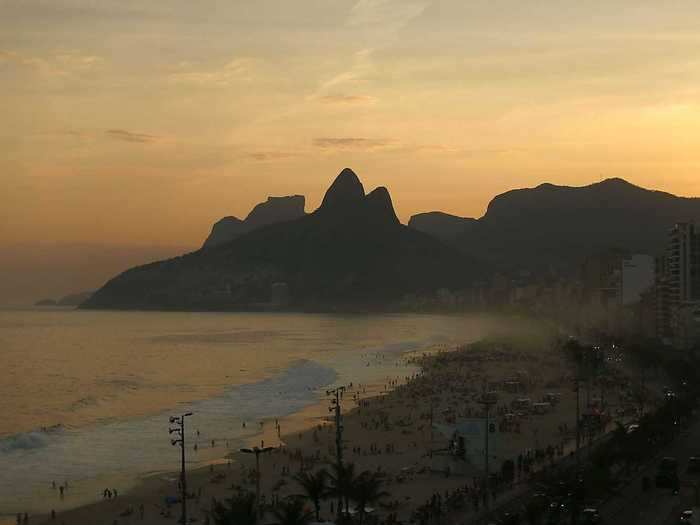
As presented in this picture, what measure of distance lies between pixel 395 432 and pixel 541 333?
315 feet

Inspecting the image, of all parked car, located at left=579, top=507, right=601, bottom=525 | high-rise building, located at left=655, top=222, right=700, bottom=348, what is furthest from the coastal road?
high-rise building, located at left=655, top=222, right=700, bottom=348

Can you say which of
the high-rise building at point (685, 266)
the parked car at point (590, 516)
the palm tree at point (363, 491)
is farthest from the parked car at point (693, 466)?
the high-rise building at point (685, 266)

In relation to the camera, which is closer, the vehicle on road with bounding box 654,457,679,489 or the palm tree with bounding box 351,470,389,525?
the palm tree with bounding box 351,470,389,525

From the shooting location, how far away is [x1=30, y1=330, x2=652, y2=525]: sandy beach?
32594 mm

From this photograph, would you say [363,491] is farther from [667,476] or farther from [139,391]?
[139,391]

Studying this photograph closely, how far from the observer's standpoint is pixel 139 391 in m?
71.6

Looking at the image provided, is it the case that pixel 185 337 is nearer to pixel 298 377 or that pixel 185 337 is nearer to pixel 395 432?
pixel 298 377

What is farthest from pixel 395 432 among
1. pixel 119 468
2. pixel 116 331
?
pixel 116 331

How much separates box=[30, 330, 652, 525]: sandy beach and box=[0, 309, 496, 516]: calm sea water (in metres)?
2.26

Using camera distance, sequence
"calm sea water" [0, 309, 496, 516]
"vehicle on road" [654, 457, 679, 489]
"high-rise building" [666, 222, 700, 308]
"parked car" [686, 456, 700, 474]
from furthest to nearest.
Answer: "high-rise building" [666, 222, 700, 308] < "calm sea water" [0, 309, 496, 516] < "parked car" [686, 456, 700, 474] < "vehicle on road" [654, 457, 679, 489]

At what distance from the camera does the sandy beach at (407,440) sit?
32.6 metres

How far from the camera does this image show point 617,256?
163 meters

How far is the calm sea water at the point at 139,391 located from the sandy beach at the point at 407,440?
2.26 meters

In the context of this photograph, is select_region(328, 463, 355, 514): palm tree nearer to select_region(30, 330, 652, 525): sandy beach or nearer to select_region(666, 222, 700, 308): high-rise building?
select_region(30, 330, 652, 525): sandy beach
